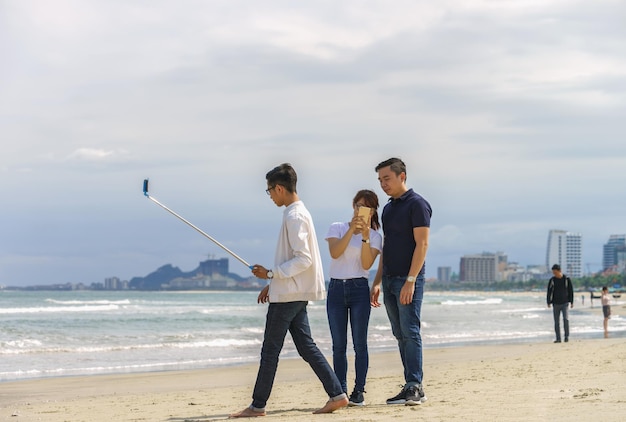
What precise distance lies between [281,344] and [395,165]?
149 cm

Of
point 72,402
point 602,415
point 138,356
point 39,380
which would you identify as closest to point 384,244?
point 602,415

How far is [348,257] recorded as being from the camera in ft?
21.1

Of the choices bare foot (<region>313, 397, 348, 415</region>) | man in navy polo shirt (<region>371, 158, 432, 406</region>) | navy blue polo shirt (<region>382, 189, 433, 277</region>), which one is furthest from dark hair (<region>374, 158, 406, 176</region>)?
bare foot (<region>313, 397, 348, 415</region>)

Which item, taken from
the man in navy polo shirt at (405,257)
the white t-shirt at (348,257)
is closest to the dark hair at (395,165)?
the man in navy polo shirt at (405,257)

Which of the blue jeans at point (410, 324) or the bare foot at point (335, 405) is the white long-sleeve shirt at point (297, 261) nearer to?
the blue jeans at point (410, 324)

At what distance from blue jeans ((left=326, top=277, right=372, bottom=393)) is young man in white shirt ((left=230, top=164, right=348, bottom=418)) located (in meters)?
0.41

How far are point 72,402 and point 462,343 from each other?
11.6 meters

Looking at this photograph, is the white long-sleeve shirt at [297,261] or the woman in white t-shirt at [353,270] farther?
the woman in white t-shirt at [353,270]

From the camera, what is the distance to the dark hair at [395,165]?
6398 millimetres

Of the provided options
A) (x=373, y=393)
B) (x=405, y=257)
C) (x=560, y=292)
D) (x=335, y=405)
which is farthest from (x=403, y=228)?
(x=560, y=292)

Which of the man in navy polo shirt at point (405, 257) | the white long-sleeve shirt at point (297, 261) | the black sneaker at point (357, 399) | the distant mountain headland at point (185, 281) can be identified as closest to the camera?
the white long-sleeve shirt at point (297, 261)

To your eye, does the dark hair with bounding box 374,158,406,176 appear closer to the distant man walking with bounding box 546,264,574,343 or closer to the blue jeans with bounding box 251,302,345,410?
the blue jeans with bounding box 251,302,345,410

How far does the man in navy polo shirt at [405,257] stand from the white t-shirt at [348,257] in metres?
0.16

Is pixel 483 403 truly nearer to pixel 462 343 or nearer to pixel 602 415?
pixel 602 415
